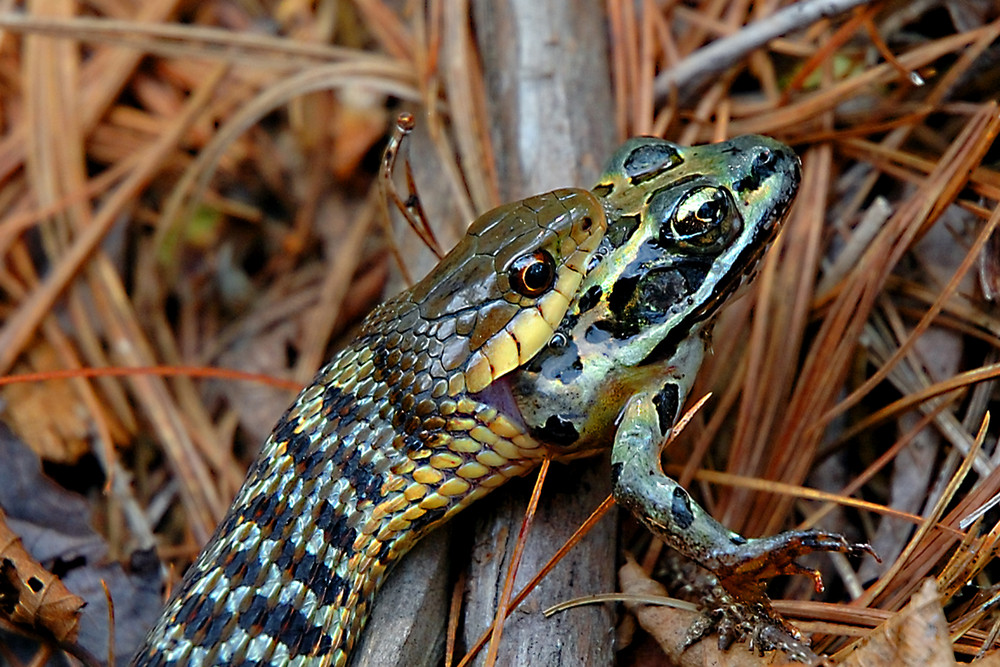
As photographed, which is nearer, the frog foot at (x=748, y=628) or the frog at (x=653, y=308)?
the frog foot at (x=748, y=628)

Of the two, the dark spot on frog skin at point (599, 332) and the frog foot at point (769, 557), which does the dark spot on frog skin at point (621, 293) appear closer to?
the dark spot on frog skin at point (599, 332)

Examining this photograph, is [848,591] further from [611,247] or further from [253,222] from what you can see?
[253,222]

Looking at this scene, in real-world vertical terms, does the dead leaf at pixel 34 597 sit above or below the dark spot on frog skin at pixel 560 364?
below

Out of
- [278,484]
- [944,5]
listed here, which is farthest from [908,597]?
[944,5]

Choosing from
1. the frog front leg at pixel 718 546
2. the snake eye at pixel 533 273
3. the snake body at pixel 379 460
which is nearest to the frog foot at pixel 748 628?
the frog front leg at pixel 718 546

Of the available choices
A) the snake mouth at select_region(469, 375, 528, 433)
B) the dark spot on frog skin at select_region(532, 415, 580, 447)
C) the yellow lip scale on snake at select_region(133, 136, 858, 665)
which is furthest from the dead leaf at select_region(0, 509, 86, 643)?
the dark spot on frog skin at select_region(532, 415, 580, 447)

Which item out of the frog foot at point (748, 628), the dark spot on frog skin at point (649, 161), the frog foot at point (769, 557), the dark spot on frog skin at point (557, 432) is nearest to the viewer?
the frog foot at point (769, 557)

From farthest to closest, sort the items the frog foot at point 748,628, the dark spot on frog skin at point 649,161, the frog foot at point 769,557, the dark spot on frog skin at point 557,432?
the dark spot on frog skin at point 649,161, the dark spot on frog skin at point 557,432, the frog foot at point 748,628, the frog foot at point 769,557
